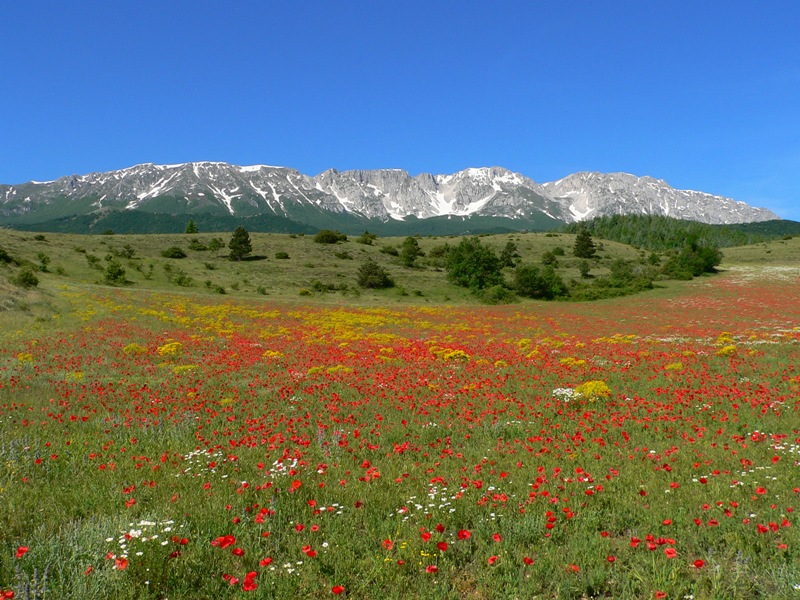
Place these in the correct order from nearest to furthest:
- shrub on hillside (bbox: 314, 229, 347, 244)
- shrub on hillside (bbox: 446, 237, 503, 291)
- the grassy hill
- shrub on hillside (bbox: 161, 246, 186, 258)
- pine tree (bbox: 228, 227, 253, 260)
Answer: the grassy hill
shrub on hillside (bbox: 446, 237, 503, 291)
shrub on hillside (bbox: 161, 246, 186, 258)
pine tree (bbox: 228, 227, 253, 260)
shrub on hillside (bbox: 314, 229, 347, 244)

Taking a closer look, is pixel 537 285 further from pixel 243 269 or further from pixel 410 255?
pixel 243 269

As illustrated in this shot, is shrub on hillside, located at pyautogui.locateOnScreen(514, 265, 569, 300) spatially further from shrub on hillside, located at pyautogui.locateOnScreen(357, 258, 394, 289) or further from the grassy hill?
shrub on hillside, located at pyautogui.locateOnScreen(357, 258, 394, 289)

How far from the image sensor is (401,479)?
718 centimetres

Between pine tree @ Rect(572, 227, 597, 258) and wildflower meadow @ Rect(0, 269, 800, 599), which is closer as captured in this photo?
wildflower meadow @ Rect(0, 269, 800, 599)

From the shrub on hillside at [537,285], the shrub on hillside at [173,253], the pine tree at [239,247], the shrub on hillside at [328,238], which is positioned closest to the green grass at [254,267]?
the shrub on hillside at [173,253]

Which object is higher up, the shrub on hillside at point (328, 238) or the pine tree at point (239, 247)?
the shrub on hillside at point (328, 238)

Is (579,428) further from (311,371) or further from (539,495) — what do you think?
(311,371)

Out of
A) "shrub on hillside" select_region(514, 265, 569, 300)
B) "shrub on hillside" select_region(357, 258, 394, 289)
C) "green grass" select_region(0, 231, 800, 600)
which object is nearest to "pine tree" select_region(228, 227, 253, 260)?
"shrub on hillside" select_region(357, 258, 394, 289)

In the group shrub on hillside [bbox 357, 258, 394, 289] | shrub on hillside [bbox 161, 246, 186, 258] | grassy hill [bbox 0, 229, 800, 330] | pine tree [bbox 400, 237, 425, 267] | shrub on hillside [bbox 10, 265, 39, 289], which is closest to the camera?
shrub on hillside [bbox 10, 265, 39, 289]

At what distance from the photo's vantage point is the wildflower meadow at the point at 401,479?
4797 millimetres

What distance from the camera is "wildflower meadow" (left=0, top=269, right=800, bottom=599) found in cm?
480

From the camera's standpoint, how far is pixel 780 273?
271 ft


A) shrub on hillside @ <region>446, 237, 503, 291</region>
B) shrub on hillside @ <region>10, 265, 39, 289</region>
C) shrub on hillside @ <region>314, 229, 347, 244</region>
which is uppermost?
shrub on hillside @ <region>314, 229, 347, 244</region>

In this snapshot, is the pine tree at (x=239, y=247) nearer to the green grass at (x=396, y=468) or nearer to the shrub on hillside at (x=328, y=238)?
the shrub on hillside at (x=328, y=238)
